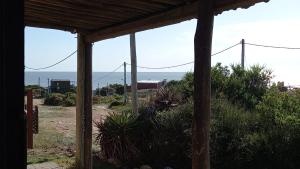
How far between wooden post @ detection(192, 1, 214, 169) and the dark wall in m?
3.40

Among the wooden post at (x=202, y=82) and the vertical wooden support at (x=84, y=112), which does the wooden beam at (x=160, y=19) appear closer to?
the wooden post at (x=202, y=82)

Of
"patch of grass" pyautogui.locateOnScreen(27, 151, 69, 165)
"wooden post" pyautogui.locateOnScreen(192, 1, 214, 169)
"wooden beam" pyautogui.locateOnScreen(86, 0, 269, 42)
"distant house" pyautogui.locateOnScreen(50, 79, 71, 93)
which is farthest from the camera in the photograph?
"distant house" pyautogui.locateOnScreen(50, 79, 71, 93)

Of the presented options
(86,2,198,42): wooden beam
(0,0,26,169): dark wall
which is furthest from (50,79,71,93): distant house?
(0,0,26,169): dark wall

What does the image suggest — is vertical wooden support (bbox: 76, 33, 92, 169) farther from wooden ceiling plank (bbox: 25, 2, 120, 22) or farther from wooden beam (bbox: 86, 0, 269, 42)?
wooden ceiling plank (bbox: 25, 2, 120, 22)

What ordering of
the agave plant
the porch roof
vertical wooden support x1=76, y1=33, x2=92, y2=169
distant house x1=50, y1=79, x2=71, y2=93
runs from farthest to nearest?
1. distant house x1=50, y1=79, x2=71, y2=93
2. the agave plant
3. vertical wooden support x1=76, y1=33, x2=92, y2=169
4. the porch roof

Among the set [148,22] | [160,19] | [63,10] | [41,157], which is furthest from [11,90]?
[41,157]

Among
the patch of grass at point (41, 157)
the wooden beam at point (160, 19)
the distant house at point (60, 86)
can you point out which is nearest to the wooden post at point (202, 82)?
the wooden beam at point (160, 19)

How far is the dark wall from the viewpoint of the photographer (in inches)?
40.4

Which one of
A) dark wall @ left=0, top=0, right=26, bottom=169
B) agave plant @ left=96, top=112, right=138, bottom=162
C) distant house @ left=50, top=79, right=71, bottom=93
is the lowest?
agave plant @ left=96, top=112, right=138, bottom=162

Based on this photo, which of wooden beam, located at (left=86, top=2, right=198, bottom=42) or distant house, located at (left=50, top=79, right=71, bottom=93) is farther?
distant house, located at (left=50, top=79, right=71, bottom=93)

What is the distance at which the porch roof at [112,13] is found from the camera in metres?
5.28

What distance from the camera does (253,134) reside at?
761 centimetres

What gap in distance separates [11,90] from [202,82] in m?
3.43

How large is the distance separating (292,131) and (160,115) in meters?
2.89
